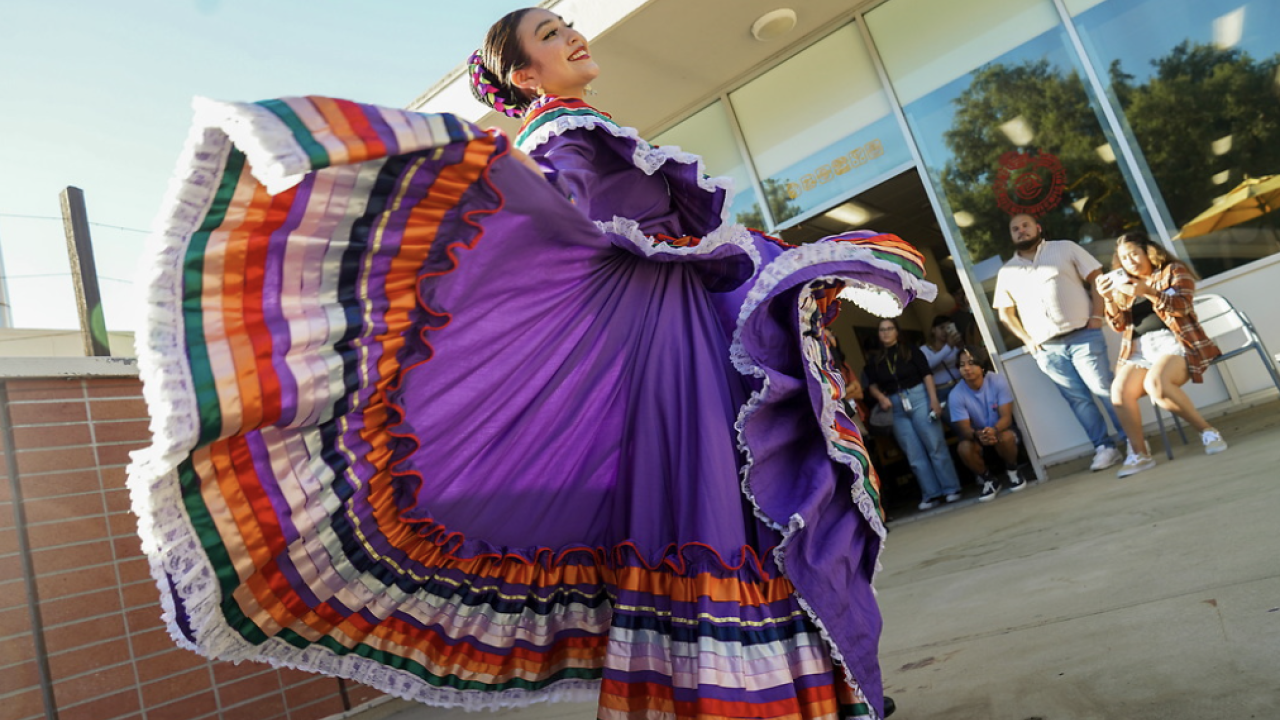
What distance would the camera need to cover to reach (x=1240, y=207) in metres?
4.40

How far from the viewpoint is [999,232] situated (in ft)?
16.4

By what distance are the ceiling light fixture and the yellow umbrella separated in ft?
8.43

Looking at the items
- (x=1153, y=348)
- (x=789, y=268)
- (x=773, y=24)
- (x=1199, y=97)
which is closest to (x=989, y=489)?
(x=1153, y=348)

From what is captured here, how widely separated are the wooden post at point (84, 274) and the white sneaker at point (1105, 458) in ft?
15.1

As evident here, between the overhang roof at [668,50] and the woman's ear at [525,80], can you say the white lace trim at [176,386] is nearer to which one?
the woman's ear at [525,80]

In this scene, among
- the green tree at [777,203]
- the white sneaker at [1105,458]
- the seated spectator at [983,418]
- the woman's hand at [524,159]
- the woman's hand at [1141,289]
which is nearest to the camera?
the woman's hand at [524,159]

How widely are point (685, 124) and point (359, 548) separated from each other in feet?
17.6

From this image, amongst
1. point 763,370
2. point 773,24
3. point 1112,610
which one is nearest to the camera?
point 763,370

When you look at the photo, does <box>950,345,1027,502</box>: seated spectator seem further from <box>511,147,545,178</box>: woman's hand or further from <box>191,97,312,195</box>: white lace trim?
<box>191,97,312,195</box>: white lace trim

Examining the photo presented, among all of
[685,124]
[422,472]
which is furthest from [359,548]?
[685,124]

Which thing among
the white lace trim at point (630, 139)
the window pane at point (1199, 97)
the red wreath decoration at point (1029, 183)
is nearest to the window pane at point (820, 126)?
the red wreath decoration at point (1029, 183)

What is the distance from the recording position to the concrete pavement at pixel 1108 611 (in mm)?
1245

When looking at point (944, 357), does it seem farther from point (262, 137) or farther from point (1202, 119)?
point (262, 137)

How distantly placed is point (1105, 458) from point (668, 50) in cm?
352
